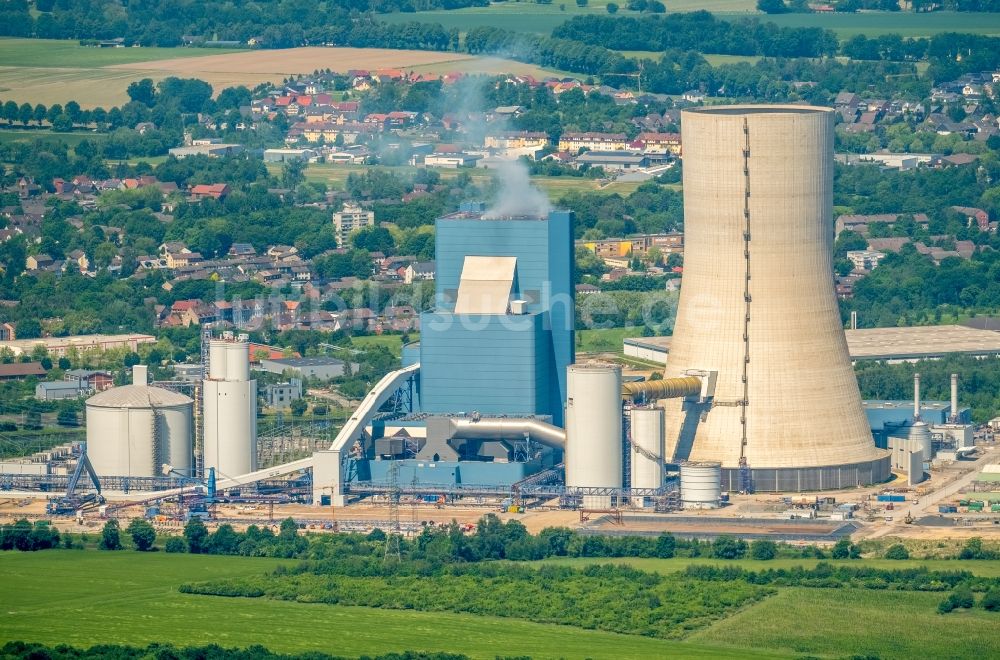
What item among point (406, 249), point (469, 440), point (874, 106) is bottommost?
point (469, 440)

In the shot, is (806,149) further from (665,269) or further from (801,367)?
(665,269)

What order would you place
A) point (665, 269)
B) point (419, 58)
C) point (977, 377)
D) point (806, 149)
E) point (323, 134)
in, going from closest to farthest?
point (806, 149) < point (977, 377) < point (665, 269) < point (323, 134) < point (419, 58)

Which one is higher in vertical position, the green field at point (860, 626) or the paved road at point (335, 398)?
the paved road at point (335, 398)

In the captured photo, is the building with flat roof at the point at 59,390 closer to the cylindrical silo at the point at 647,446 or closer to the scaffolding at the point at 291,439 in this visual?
the scaffolding at the point at 291,439

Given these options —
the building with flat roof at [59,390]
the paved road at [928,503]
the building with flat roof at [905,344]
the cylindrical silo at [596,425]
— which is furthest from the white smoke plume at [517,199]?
the building with flat roof at [59,390]

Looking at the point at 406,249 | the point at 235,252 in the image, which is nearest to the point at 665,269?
the point at 406,249

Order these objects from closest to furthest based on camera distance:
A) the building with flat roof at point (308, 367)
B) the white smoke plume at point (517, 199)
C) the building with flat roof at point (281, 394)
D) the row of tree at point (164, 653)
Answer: the row of tree at point (164, 653), the white smoke plume at point (517, 199), the building with flat roof at point (281, 394), the building with flat roof at point (308, 367)

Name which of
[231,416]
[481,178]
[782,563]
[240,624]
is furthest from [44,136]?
[240,624]

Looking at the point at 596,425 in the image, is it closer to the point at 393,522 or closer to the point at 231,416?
the point at 393,522
